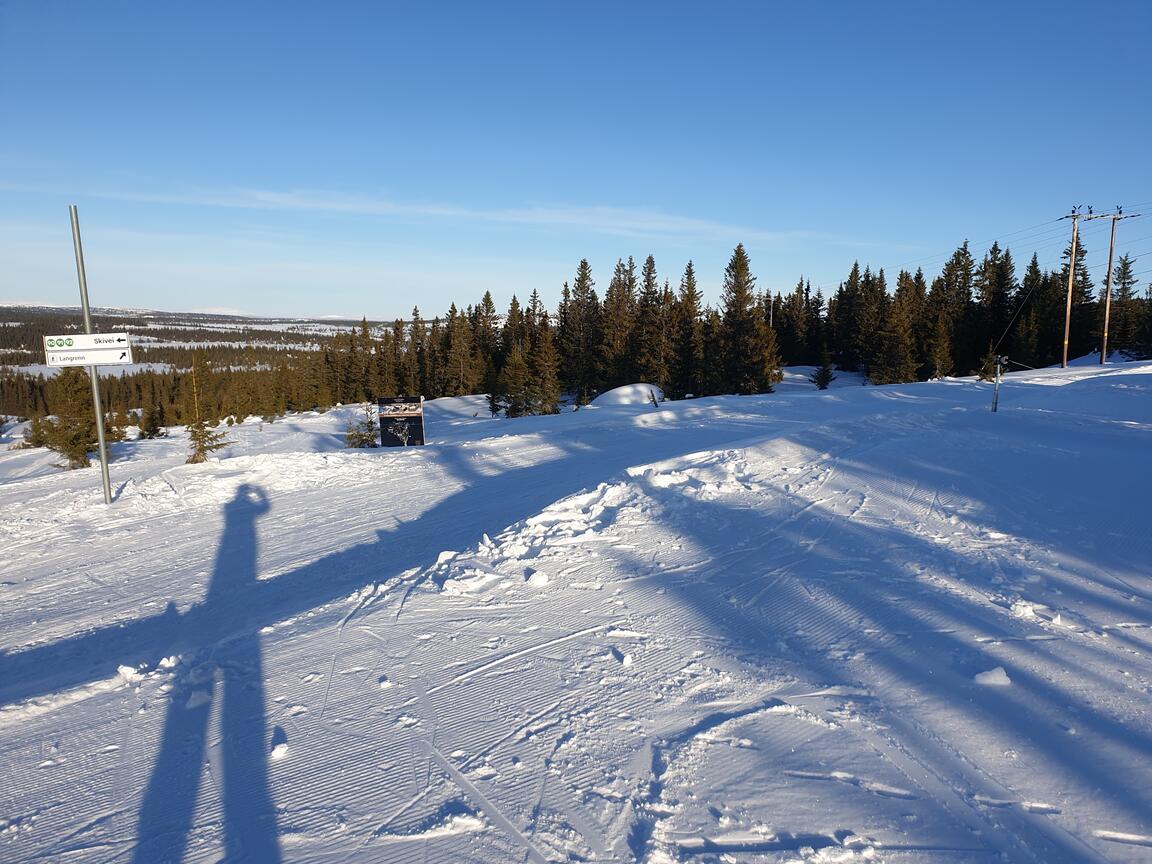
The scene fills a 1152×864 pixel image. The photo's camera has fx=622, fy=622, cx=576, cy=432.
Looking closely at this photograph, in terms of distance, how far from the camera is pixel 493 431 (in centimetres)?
2322

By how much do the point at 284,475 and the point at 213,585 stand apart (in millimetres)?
6165

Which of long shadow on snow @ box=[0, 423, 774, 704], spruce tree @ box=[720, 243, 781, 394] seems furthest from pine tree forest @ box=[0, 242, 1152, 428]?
long shadow on snow @ box=[0, 423, 774, 704]

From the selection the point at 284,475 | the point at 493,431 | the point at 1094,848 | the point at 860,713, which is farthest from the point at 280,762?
the point at 493,431

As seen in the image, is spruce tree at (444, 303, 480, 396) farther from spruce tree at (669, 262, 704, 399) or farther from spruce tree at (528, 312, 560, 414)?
spruce tree at (669, 262, 704, 399)

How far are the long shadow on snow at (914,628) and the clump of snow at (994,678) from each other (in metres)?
0.05

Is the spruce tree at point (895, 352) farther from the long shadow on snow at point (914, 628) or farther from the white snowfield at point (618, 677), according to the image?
the long shadow on snow at point (914, 628)

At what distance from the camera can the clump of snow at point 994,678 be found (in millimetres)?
3885

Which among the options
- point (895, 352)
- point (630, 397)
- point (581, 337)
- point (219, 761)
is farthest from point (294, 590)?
point (581, 337)

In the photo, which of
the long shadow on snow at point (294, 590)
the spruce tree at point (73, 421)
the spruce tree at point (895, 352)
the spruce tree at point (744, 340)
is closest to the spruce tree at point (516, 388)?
the spruce tree at point (744, 340)

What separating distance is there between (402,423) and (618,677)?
50.1 feet

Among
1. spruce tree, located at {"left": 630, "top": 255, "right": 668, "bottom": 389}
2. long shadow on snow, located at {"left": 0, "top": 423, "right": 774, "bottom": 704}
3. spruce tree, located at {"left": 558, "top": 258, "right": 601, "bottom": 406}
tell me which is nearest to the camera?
long shadow on snow, located at {"left": 0, "top": 423, "right": 774, "bottom": 704}

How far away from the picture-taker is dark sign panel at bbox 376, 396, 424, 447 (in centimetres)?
1828

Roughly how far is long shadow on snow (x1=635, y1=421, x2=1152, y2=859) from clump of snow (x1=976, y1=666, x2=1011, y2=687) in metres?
0.05

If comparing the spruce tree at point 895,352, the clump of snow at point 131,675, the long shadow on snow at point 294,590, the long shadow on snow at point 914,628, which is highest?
the spruce tree at point 895,352
